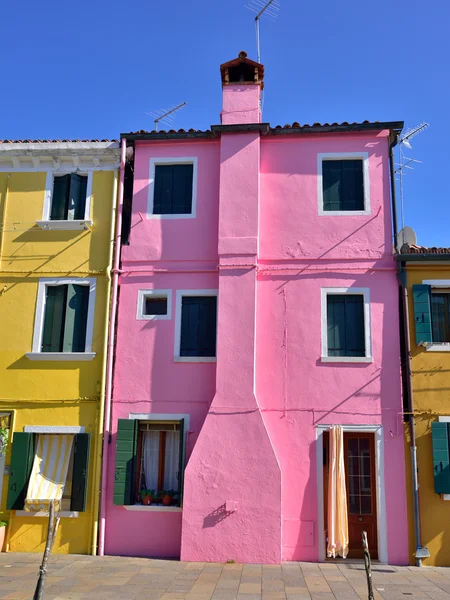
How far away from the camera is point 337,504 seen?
11680mm

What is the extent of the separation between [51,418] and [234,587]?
529 cm

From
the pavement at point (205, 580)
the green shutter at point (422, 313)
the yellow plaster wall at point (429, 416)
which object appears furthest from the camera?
the green shutter at point (422, 313)

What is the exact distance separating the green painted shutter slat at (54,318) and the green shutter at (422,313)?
24.6 feet

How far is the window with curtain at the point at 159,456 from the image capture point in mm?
12602

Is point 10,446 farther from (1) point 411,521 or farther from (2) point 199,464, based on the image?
(1) point 411,521

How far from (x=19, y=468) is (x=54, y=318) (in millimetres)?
3190

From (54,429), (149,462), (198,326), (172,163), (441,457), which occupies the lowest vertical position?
(149,462)

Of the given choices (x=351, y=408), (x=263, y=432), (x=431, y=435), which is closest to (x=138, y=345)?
(x=263, y=432)

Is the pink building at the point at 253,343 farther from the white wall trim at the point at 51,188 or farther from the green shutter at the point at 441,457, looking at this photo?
the white wall trim at the point at 51,188

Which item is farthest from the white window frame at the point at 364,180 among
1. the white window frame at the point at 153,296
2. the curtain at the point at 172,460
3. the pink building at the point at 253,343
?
the curtain at the point at 172,460

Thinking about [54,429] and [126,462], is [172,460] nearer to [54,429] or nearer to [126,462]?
[126,462]

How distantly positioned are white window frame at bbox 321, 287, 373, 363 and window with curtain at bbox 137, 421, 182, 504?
3484 mm

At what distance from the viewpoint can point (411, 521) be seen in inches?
462

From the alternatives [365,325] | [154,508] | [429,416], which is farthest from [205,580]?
[365,325]
